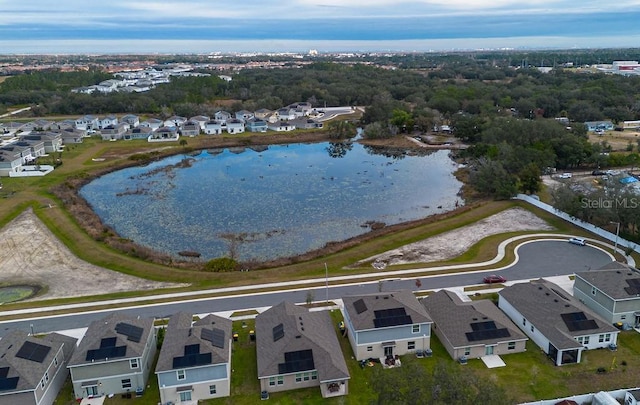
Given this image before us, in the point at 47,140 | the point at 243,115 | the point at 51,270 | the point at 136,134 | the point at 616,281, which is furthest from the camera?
the point at 243,115

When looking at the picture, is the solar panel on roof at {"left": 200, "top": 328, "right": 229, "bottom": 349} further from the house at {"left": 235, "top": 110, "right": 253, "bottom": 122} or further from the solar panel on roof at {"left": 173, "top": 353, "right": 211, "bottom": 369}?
the house at {"left": 235, "top": 110, "right": 253, "bottom": 122}

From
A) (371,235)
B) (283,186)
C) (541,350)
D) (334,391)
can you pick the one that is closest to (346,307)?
(334,391)

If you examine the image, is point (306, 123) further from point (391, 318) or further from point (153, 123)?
point (391, 318)

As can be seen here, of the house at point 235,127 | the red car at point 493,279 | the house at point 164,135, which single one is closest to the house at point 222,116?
the house at point 235,127

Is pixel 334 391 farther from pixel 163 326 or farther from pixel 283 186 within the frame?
pixel 283 186

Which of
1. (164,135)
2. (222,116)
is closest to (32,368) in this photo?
(164,135)

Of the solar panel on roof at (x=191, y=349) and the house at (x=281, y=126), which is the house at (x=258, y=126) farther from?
the solar panel on roof at (x=191, y=349)

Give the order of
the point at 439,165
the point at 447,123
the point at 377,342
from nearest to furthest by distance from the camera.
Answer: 1. the point at 377,342
2. the point at 439,165
3. the point at 447,123
